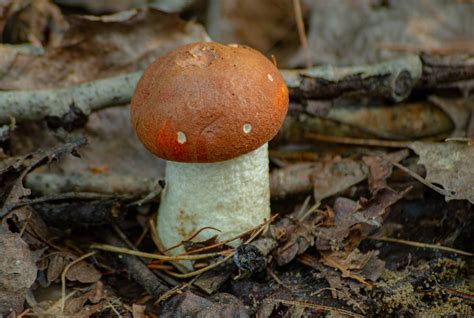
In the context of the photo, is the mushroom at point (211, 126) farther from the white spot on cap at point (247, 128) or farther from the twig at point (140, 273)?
the twig at point (140, 273)

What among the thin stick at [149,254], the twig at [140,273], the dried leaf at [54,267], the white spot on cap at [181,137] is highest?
the white spot on cap at [181,137]

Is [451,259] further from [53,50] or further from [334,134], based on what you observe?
[53,50]

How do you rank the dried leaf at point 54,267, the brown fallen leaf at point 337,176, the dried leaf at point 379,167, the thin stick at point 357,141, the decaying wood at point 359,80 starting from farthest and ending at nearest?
the thin stick at point 357,141 → the decaying wood at point 359,80 → the brown fallen leaf at point 337,176 → the dried leaf at point 379,167 → the dried leaf at point 54,267

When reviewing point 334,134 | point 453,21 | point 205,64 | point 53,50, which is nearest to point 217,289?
point 205,64

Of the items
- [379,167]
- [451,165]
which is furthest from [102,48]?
[451,165]

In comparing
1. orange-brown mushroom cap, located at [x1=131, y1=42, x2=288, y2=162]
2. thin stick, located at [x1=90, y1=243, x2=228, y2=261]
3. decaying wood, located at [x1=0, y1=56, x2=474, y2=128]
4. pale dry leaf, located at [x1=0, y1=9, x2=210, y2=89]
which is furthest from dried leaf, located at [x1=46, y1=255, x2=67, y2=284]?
pale dry leaf, located at [x1=0, y1=9, x2=210, y2=89]

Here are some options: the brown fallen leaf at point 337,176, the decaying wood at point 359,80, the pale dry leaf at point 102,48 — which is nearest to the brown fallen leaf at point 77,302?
the brown fallen leaf at point 337,176
